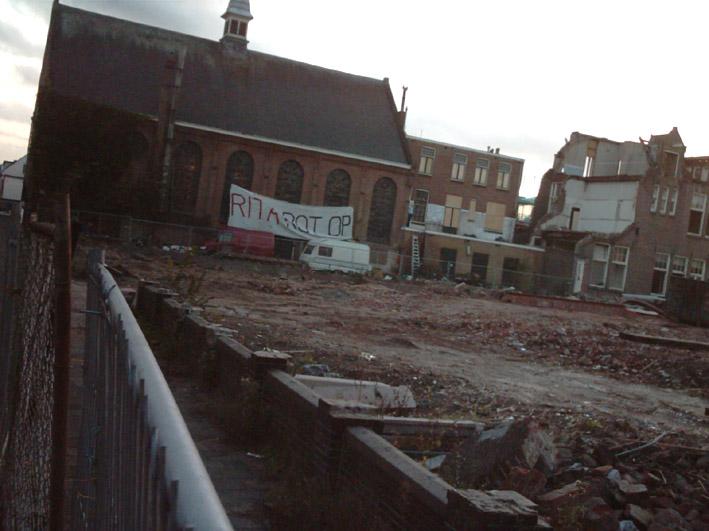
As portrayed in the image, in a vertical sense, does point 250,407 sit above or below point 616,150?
below

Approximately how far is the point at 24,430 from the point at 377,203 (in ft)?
162

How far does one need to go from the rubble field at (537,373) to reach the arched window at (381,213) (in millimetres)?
20153

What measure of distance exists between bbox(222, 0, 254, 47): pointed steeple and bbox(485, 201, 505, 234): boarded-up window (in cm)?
2084

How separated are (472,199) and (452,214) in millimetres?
1837

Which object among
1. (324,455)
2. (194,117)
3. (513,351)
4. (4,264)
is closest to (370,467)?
(324,455)

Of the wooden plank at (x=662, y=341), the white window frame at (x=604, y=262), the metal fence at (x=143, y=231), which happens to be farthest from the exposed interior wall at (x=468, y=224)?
the wooden plank at (x=662, y=341)

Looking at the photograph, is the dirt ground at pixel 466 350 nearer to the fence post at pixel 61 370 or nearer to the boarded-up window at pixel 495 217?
the fence post at pixel 61 370

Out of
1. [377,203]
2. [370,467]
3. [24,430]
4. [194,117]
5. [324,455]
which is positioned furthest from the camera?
[377,203]

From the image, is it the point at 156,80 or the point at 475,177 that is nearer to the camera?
the point at 156,80

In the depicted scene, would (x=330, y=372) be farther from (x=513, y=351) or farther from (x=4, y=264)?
(x=513, y=351)

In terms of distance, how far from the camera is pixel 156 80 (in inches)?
1937

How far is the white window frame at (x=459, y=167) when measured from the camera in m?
59.5

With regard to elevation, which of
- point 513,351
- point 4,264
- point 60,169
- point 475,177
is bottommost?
point 513,351

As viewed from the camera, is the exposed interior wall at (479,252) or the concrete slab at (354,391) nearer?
the concrete slab at (354,391)
